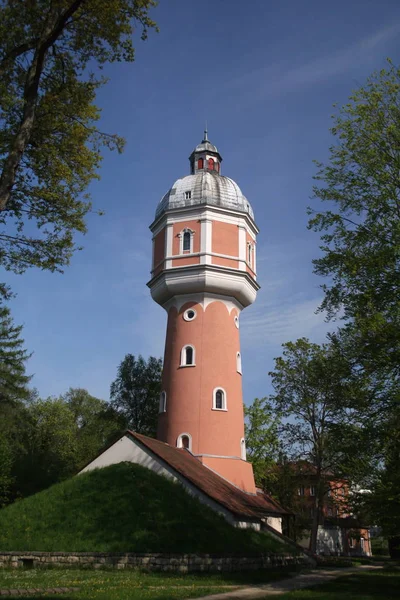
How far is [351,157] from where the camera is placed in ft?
50.6

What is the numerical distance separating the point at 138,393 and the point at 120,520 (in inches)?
945

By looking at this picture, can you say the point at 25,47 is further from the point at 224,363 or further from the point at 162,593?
the point at 224,363

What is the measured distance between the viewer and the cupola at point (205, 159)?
32469mm

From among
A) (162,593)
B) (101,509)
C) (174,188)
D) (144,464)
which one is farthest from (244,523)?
(174,188)

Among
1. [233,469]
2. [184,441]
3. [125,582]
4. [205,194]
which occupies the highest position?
Answer: [205,194]

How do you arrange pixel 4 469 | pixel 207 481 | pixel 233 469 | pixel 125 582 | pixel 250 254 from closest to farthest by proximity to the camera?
pixel 125 582 → pixel 207 481 → pixel 233 469 → pixel 4 469 → pixel 250 254

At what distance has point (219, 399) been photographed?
26812 millimetres

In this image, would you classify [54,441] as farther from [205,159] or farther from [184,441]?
[205,159]

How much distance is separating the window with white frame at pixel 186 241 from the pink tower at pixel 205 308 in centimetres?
5

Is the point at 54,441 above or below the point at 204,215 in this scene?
below

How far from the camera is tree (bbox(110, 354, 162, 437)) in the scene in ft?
134

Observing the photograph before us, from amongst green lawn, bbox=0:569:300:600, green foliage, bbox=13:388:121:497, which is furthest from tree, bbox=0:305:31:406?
green lawn, bbox=0:569:300:600

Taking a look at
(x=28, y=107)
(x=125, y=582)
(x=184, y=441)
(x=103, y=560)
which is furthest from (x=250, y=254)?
(x=28, y=107)

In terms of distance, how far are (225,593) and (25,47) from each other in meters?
12.8
